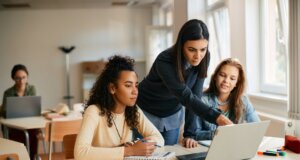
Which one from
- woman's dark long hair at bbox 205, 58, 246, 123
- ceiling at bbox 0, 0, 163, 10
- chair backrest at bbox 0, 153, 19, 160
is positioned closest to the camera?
chair backrest at bbox 0, 153, 19, 160

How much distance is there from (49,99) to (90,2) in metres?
2.44

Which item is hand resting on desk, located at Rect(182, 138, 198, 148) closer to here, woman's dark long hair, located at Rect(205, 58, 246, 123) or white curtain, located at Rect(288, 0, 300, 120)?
woman's dark long hair, located at Rect(205, 58, 246, 123)

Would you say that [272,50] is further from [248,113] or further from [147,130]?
[147,130]

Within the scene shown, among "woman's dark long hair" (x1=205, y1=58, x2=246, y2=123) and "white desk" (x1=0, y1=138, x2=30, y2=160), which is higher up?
"woman's dark long hair" (x1=205, y1=58, x2=246, y2=123)

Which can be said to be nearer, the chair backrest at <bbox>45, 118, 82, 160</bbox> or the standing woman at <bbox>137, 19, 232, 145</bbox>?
the standing woman at <bbox>137, 19, 232, 145</bbox>

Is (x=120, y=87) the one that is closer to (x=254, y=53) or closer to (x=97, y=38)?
(x=254, y=53)

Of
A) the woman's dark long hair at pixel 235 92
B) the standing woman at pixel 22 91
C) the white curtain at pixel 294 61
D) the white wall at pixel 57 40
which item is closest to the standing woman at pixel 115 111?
the woman's dark long hair at pixel 235 92

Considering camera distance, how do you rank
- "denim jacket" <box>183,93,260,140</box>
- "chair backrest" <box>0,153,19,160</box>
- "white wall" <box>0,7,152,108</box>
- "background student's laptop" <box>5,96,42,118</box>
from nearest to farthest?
"chair backrest" <box>0,153,19,160</box> → "denim jacket" <box>183,93,260,140</box> → "background student's laptop" <box>5,96,42,118</box> → "white wall" <box>0,7,152,108</box>

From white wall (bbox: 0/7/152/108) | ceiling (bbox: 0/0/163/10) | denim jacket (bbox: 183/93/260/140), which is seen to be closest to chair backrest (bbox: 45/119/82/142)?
denim jacket (bbox: 183/93/260/140)

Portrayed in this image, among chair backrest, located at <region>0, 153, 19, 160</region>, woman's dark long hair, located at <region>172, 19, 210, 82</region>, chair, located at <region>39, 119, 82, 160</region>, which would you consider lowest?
chair, located at <region>39, 119, 82, 160</region>

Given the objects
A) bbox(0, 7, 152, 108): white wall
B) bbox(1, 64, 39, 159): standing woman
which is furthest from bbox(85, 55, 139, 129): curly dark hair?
bbox(0, 7, 152, 108): white wall

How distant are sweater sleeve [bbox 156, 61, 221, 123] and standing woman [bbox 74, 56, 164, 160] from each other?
0.55 feet

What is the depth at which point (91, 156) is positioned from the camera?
159 centimetres

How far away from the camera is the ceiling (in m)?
6.81
